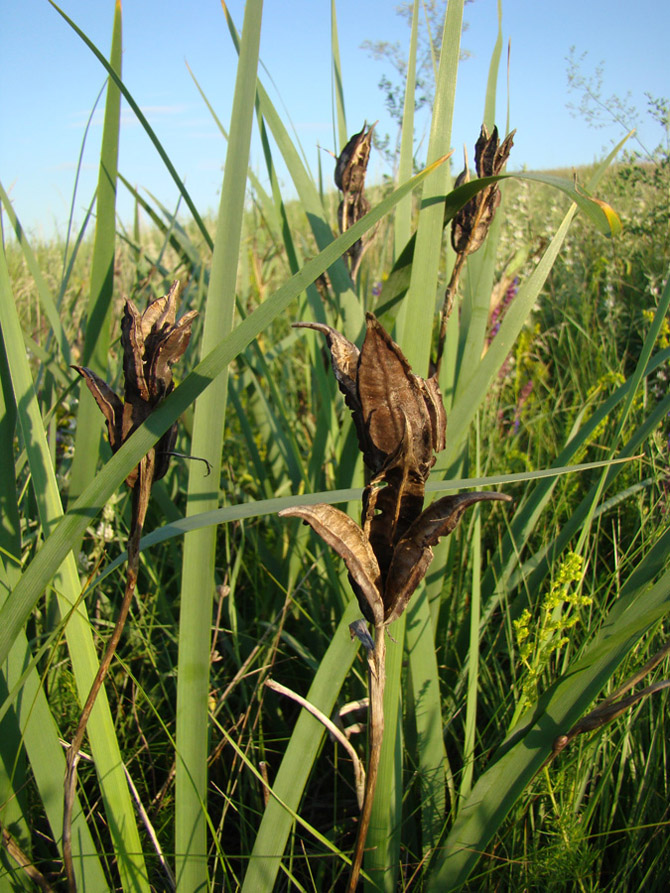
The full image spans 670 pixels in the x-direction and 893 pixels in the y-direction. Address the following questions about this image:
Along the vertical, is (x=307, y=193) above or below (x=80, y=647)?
above

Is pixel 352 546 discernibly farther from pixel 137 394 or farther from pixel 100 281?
pixel 100 281

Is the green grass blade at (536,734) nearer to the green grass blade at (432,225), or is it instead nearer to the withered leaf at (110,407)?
the green grass blade at (432,225)

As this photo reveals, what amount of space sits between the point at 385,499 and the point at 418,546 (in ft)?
0.14

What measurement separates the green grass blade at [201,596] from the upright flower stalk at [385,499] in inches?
8.7

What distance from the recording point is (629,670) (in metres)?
0.92

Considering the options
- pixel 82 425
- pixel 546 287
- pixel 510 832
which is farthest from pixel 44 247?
pixel 510 832

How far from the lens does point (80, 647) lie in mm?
632

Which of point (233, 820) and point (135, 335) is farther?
point (233, 820)

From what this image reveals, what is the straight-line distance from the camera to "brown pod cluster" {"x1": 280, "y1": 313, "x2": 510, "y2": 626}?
40 cm

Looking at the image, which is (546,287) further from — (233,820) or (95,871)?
(95,871)

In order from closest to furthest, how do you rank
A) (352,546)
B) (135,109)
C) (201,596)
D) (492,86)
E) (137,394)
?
(352,546)
(137,394)
(201,596)
(135,109)
(492,86)

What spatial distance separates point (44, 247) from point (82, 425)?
375 centimetres

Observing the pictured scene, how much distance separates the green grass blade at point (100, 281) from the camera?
83cm

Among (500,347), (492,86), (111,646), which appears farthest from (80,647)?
(492,86)
